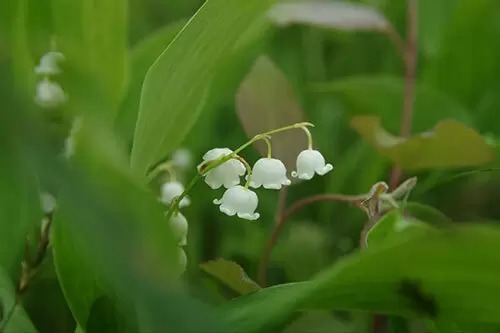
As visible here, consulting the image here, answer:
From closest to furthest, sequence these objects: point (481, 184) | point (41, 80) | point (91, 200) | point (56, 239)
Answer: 1. point (91, 200)
2. point (56, 239)
3. point (41, 80)
4. point (481, 184)

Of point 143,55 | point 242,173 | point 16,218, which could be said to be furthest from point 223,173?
point 143,55

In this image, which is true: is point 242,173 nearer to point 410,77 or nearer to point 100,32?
point 100,32

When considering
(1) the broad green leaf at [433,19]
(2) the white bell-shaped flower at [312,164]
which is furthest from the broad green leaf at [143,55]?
(1) the broad green leaf at [433,19]

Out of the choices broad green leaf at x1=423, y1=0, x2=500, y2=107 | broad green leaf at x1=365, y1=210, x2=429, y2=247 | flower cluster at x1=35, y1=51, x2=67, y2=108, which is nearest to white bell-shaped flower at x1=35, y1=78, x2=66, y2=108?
flower cluster at x1=35, y1=51, x2=67, y2=108

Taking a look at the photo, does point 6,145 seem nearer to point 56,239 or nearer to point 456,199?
point 56,239

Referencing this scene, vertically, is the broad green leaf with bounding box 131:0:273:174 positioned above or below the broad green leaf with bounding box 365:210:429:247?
above

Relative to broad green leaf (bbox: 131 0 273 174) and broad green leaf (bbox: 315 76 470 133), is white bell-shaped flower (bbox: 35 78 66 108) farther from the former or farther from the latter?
broad green leaf (bbox: 315 76 470 133)

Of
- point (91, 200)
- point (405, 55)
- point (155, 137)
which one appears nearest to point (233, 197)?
point (155, 137)
